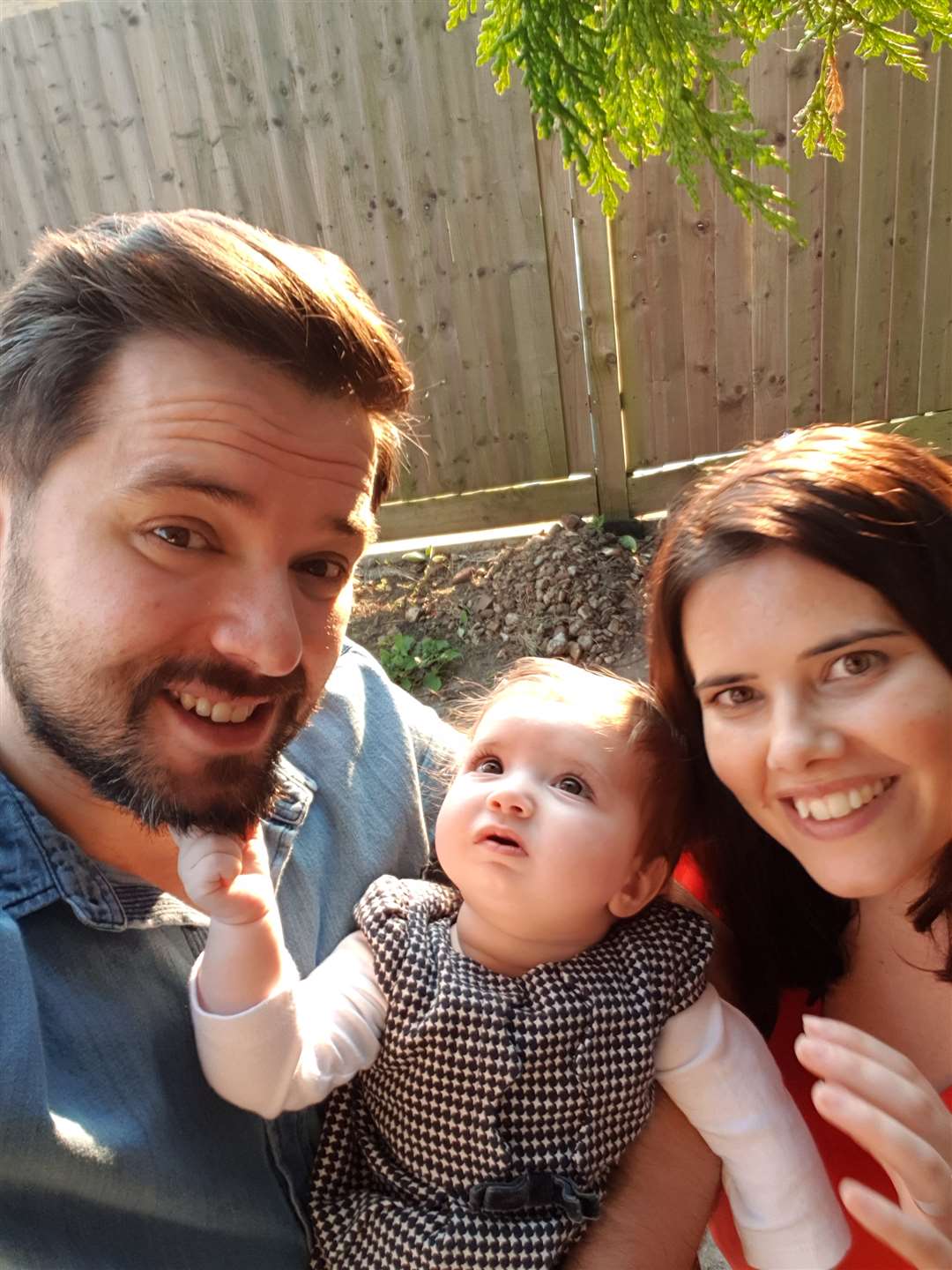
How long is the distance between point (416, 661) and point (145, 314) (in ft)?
10.6

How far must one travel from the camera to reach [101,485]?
1.44m

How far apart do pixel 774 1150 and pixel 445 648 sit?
3.28 meters

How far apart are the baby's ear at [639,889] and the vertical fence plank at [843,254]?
4207mm

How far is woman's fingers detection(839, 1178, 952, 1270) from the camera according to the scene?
3.37 feet

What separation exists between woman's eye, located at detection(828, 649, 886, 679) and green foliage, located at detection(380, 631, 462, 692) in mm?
3168

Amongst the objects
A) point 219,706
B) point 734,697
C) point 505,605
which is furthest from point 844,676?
point 505,605

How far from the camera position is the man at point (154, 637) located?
1.37 metres

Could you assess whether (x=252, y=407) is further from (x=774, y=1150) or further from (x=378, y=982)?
(x=774, y=1150)

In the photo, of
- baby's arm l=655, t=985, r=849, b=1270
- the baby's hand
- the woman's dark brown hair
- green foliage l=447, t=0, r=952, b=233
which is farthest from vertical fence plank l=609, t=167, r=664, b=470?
the baby's hand

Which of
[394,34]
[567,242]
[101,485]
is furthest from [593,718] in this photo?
[394,34]

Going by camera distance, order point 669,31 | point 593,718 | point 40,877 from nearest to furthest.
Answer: point 40,877 → point 593,718 → point 669,31

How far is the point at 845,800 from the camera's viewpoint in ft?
4.65

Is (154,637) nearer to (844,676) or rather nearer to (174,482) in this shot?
(174,482)

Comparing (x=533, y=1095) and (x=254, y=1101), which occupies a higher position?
(x=254, y=1101)
